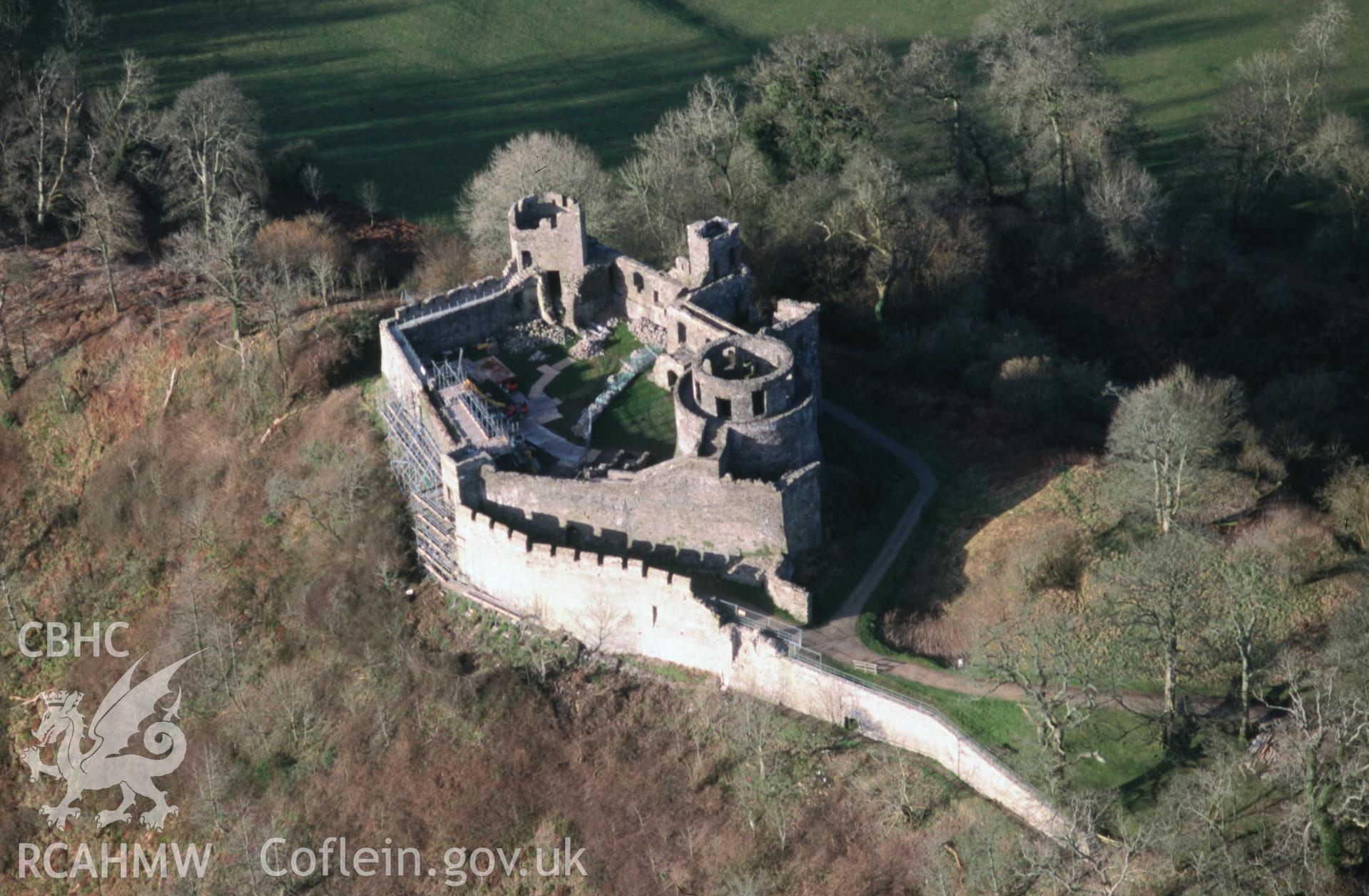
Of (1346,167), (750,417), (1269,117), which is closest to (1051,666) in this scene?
(750,417)

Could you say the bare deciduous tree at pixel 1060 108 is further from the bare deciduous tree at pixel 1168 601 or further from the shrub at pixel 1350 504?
the bare deciduous tree at pixel 1168 601

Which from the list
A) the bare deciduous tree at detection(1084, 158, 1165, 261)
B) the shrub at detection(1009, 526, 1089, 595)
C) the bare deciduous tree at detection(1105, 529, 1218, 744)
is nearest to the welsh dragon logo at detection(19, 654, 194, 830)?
the shrub at detection(1009, 526, 1089, 595)

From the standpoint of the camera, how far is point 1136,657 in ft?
183

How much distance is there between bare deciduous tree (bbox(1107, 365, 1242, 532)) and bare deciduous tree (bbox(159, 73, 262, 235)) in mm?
48973

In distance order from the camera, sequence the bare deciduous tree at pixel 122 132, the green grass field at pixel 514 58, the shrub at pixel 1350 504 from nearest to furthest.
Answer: the shrub at pixel 1350 504 → the bare deciduous tree at pixel 122 132 → the green grass field at pixel 514 58

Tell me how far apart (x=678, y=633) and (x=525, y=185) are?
110 feet

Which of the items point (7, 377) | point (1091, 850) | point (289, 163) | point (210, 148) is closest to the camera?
point (1091, 850)

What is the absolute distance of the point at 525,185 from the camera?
83.9 meters

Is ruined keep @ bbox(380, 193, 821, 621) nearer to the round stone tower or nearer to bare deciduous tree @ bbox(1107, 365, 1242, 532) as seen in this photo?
the round stone tower

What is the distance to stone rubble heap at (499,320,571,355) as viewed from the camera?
240 ft

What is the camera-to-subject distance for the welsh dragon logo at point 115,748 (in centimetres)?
6388

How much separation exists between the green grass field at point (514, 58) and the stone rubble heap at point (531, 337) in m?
24.9

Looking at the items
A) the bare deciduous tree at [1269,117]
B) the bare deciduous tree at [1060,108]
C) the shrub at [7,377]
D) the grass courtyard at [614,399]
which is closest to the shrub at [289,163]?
the shrub at [7,377]

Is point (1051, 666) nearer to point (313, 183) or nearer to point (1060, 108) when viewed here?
point (1060, 108)
